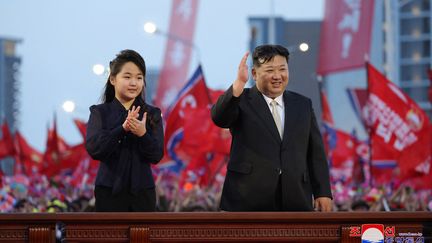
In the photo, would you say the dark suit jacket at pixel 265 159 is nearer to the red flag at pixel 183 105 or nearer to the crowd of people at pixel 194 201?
the crowd of people at pixel 194 201

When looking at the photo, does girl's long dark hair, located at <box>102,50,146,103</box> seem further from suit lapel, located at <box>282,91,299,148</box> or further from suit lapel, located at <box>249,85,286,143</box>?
suit lapel, located at <box>282,91,299,148</box>

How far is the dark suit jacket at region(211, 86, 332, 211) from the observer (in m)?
8.10

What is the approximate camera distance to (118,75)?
26.9 ft

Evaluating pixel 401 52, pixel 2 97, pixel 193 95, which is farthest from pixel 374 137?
pixel 401 52

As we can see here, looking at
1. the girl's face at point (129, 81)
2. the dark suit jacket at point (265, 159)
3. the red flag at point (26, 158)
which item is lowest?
the red flag at point (26, 158)

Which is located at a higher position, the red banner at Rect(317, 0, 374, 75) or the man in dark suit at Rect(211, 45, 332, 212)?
the red banner at Rect(317, 0, 374, 75)

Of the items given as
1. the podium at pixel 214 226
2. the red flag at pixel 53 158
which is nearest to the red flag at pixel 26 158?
the red flag at pixel 53 158

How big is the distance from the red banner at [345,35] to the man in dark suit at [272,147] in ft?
63.0

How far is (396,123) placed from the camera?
2262cm

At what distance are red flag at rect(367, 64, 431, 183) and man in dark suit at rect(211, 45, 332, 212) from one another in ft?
43.7

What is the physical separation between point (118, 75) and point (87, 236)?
169 cm

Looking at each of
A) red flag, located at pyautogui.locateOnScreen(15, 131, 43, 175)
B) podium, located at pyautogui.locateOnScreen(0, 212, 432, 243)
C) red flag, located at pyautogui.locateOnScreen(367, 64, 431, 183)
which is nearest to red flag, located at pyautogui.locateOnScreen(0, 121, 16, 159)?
red flag, located at pyautogui.locateOnScreen(15, 131, 43, 175)

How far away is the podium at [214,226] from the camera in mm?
6785

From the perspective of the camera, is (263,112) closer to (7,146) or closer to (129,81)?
(129,81)
